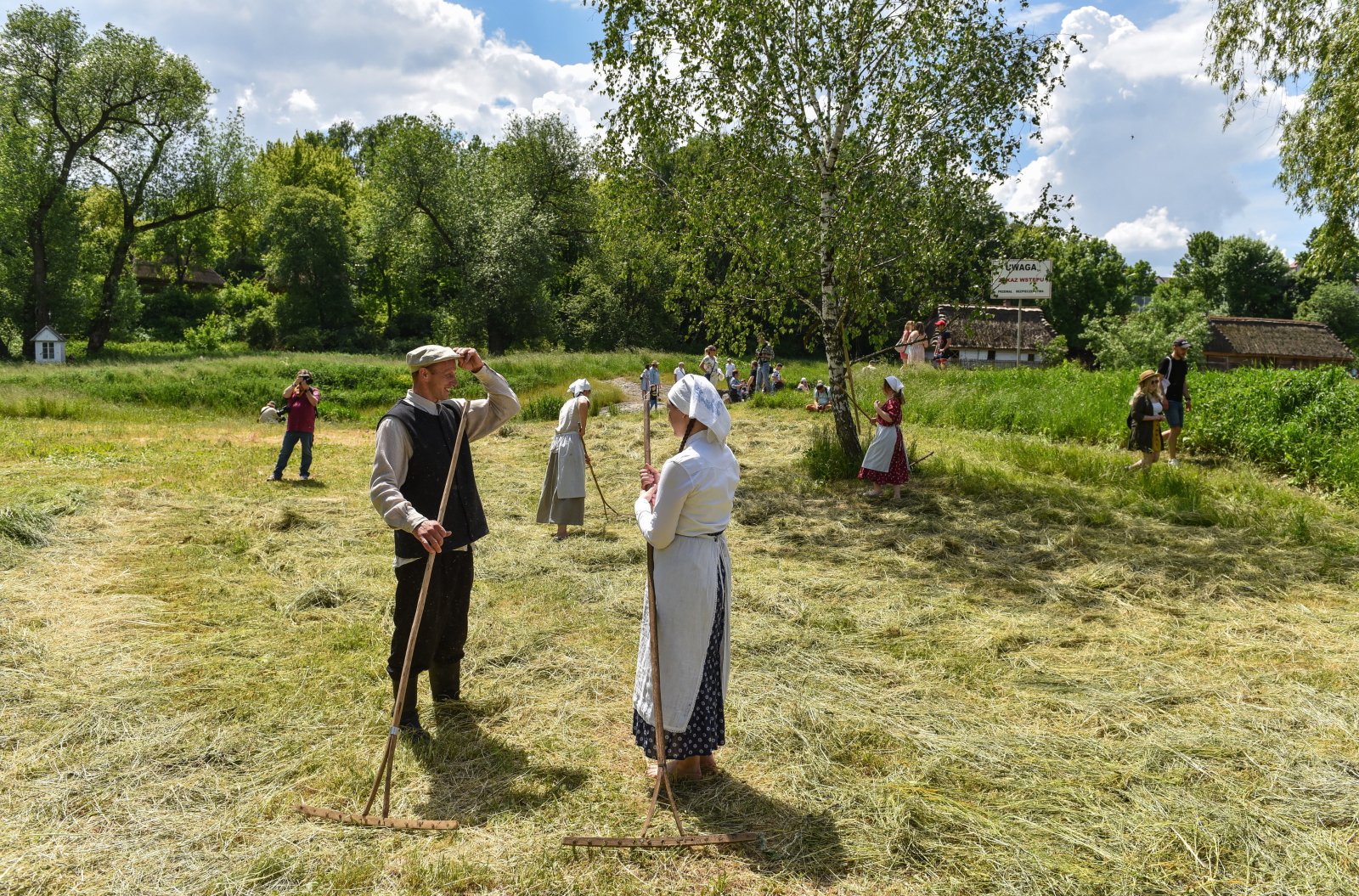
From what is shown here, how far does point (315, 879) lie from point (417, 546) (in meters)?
1.60

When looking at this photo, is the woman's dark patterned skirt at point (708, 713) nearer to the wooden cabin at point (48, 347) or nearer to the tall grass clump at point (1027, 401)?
the tall grass clump at point (1027, 401)

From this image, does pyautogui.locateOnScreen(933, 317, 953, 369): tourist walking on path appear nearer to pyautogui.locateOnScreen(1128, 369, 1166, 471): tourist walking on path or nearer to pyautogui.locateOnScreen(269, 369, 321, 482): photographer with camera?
pyautogui.locateOnScreen(1128, 369, 1166, 471): tourist walking on path

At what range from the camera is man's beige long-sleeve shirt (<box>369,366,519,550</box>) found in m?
3.82

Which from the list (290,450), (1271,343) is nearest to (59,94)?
(290,450)

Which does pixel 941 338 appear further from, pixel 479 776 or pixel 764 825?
pixel 479 776

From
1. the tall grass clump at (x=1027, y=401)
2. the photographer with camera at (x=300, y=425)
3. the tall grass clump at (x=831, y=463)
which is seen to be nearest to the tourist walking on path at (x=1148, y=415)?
the tall grass clump at (x=1027, y=401)

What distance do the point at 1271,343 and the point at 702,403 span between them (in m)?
53.2

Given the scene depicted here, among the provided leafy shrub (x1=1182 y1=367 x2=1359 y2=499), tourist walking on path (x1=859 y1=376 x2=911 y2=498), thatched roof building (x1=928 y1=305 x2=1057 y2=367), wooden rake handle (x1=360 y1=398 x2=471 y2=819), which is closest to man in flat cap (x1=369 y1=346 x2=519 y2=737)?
wooden rake handle (x1=360 y1=398 x2=471 y2=819)

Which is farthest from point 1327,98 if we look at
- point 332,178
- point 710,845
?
point 332,178

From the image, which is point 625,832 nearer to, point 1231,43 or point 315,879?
point 315,879

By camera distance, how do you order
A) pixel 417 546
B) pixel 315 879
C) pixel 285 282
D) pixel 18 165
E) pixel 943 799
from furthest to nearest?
pixel 285 282, pixel 18 165, pixel 417 546, pixel 943 799, pixel 315 879

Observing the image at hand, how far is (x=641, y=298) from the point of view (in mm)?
41250

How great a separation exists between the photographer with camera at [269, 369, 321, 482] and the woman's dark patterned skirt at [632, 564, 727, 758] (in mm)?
9442

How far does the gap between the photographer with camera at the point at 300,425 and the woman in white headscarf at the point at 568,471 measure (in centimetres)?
486
